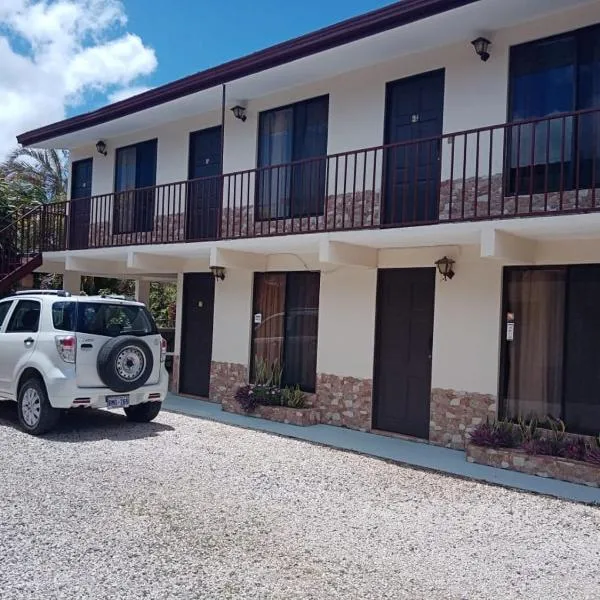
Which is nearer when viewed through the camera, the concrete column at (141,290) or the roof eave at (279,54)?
the roof eave at (279,54)

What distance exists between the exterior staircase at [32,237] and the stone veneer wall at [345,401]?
729 cm

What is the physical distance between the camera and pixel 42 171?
931 inches

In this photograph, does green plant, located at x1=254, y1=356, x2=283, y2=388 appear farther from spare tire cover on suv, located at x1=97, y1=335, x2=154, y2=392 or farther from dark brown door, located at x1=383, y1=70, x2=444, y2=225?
dark brown door, located at x1=383, y1=70, x2=444, y2=225

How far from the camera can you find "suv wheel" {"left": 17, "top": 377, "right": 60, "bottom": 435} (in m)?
8.00

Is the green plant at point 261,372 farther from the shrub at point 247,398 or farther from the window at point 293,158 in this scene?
the window at point 293,158

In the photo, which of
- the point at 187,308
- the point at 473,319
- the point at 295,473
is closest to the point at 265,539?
the point at 295,473

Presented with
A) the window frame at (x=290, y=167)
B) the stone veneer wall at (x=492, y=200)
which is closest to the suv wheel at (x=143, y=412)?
the window frame at (x=290, y=167)

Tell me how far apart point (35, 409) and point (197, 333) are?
4691 millimetres

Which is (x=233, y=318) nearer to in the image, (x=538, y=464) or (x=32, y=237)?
(x=32, y=237)

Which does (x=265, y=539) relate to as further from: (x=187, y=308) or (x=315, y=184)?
(x=187, y=308)

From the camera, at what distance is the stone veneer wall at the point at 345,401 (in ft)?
A: 31.1

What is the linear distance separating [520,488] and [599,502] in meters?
0.73

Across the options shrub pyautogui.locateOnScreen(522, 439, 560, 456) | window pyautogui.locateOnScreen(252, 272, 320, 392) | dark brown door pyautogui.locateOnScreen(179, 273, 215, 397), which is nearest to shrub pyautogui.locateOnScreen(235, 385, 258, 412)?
window pyautogui.locateOnScreen(252, 272, 320, 392)

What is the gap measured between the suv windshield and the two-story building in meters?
2.05
